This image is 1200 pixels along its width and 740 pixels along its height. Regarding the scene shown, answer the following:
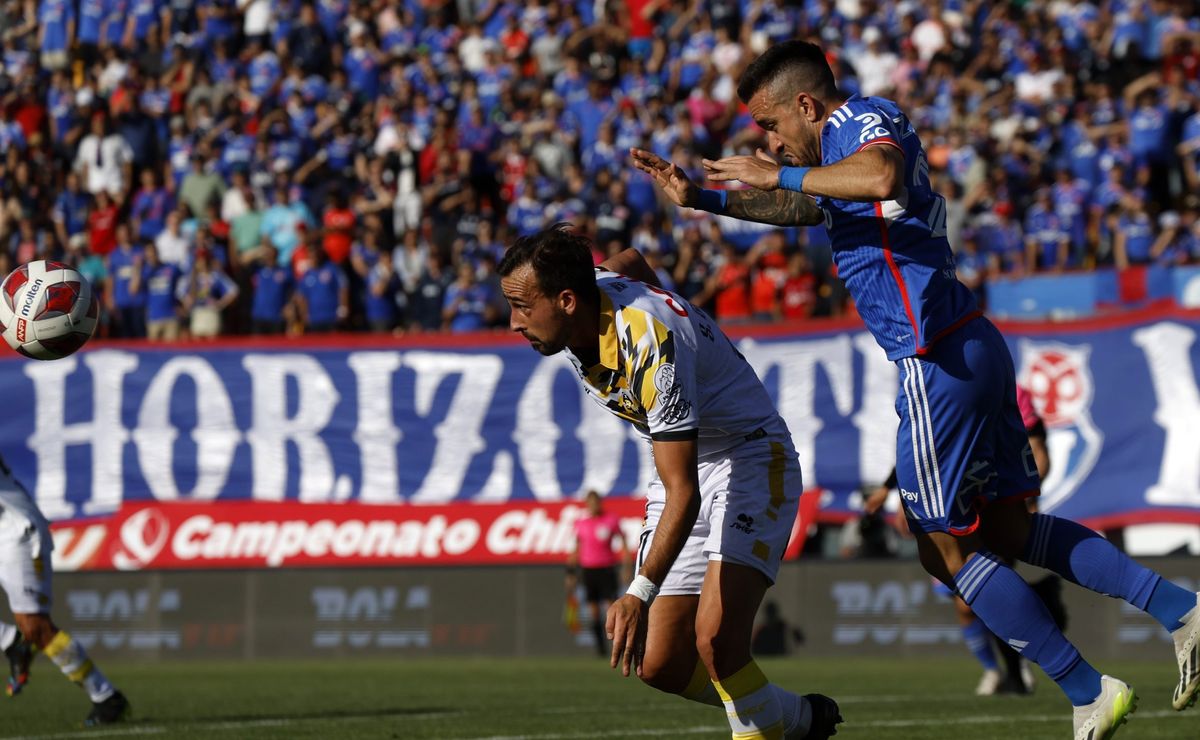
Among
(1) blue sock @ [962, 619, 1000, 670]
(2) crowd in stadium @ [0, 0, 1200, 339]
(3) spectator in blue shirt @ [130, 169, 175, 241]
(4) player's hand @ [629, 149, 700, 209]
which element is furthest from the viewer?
(3) spectator in blue shirt @ [130, 169, 175, 241]

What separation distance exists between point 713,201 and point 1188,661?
9.20 feet

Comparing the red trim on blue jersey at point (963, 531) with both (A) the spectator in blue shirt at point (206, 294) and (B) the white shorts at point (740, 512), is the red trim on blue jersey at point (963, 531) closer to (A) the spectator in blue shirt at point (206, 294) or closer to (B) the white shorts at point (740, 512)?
(B) the white shorts at point (740, 512)

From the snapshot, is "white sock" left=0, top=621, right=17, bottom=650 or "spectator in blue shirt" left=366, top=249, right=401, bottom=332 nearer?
"white sock" left=0, top=621, right=17, bottom=650

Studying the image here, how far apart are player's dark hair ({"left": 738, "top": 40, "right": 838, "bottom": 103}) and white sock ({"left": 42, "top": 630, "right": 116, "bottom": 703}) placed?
22.1ft

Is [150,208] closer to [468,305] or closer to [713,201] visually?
[468,305]

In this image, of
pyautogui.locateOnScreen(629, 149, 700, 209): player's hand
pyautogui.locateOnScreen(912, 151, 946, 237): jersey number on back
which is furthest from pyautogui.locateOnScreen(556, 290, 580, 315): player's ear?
pyautogui.locateOnScreen(912, 151, 946, 237): jersey number on back

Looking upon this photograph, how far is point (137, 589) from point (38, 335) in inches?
476

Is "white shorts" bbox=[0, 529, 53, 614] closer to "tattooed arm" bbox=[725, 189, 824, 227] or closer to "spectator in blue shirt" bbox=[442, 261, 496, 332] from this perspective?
"tattooed arm" bbox=[725, 189, 824, 227]

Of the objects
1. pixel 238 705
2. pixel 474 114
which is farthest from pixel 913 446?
pixel 474 114

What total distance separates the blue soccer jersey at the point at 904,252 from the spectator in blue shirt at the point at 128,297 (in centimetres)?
1778

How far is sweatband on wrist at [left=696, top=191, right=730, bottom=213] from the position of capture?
7875 millimetres

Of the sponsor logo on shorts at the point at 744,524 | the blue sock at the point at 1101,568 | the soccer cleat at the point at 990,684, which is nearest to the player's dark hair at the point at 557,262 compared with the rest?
the sponsor logo on shorts at the point at 744,524

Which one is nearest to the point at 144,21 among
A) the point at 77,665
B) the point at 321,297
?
the point at 321,297

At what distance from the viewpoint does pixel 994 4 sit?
27891 mm
